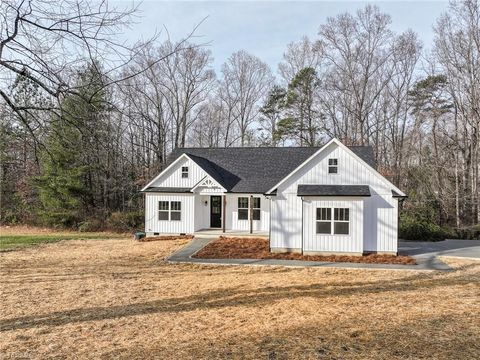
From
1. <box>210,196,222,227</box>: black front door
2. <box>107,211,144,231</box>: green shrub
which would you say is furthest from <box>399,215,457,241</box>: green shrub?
<box>107,211,144,231</box>: green shrub

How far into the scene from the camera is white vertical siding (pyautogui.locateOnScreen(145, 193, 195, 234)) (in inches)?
814

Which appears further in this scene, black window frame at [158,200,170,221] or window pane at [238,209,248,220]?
window pane at [238,209,248,220]

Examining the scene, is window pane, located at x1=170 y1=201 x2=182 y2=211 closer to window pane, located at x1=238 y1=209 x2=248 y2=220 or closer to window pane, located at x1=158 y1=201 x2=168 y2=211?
window pane, located at x1=158 y1=201 x2=168 y2=211

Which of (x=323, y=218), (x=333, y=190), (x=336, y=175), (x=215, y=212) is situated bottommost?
(x=215, y=212)

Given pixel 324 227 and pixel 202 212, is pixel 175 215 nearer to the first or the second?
pixel 202 212

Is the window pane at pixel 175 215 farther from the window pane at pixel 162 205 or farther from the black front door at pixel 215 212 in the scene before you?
the black front door at pixel 215 212

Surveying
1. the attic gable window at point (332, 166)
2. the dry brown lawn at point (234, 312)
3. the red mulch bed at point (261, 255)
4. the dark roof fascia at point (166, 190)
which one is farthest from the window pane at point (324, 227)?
the dark roof fascia at point (166, 190)

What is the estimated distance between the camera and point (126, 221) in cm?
2592

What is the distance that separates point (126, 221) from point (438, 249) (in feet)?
63.5

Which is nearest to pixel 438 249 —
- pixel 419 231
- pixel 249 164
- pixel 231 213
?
pixel 419 231

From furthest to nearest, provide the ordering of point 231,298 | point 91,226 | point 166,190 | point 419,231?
1. point 91,226
2. point 166,190
3. point 419,231
4. point 231,298

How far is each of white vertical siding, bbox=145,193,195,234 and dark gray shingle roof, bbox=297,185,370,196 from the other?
7528 mm

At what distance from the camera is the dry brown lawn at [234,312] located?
5.75m

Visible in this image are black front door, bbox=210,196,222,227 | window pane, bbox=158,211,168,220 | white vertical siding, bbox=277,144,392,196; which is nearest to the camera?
white vertical siding, bbox=277,144,392,196
